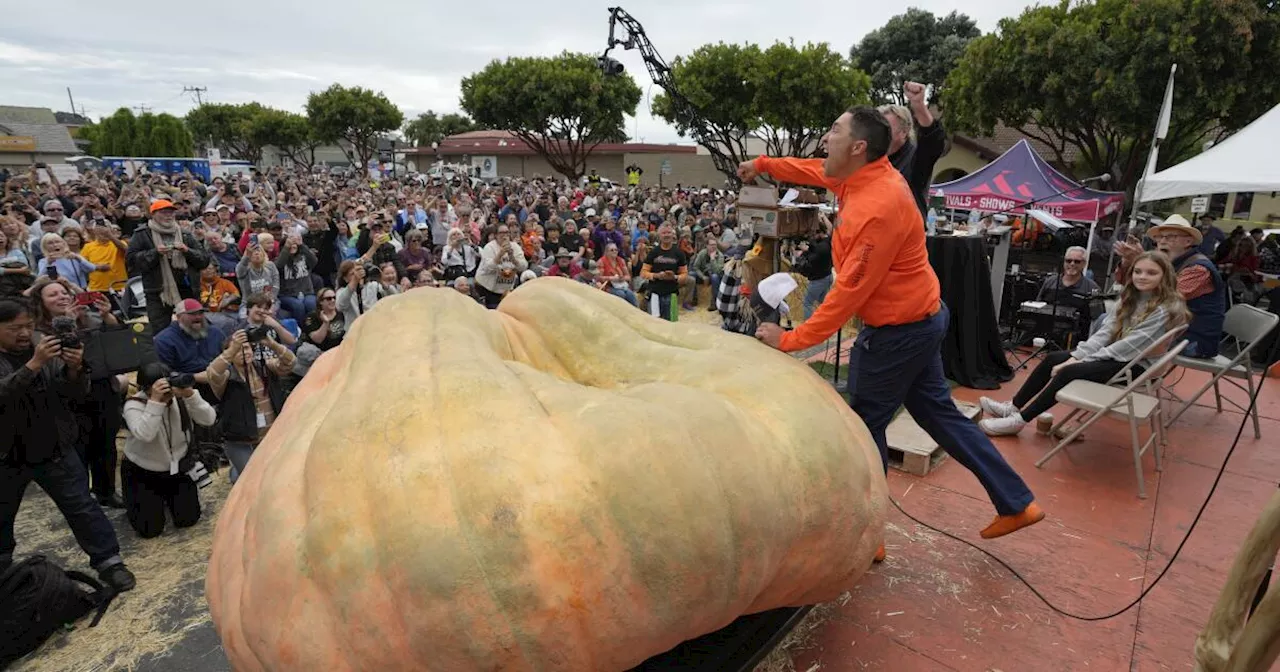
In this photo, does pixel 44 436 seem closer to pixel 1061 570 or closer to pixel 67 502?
pixel 67 502

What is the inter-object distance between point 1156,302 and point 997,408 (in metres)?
1.33

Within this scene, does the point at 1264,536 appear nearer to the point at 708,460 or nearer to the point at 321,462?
the point at 708,460

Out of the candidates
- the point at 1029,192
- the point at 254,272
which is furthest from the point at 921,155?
the point at 1029,192

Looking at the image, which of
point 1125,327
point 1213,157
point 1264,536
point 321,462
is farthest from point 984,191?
point 321,462

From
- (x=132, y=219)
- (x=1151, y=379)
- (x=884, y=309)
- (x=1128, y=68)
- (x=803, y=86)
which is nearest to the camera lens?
(x=884, y=309)

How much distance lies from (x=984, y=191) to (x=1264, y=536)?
1255 cm

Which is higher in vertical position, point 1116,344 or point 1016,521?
point 1116,344

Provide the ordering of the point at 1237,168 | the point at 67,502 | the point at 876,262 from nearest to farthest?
the point at 876,262, the point at 67,502, the point at 1237,168

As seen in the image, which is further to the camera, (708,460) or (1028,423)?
(1028,423)

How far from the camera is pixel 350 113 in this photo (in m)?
48.0

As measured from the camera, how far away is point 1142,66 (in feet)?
54.9

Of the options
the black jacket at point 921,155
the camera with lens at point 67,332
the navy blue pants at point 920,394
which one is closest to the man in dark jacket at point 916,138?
the black jacket at point 921,155

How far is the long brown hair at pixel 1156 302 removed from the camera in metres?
4.73

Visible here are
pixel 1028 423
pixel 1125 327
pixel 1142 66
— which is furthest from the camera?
pixel 1142 66
